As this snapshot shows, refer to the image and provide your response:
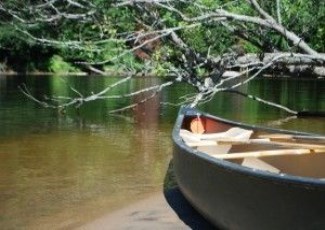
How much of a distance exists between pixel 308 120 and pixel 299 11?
6788 mm

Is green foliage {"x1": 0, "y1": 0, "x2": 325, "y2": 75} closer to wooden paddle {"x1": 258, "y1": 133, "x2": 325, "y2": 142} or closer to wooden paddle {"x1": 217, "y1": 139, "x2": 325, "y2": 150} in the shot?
wooden paddle {"x1": 258, "y1": 133, "x2": 325, "y2": 142}

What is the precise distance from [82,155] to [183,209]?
448cm

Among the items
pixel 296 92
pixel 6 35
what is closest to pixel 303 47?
pixel 296 92

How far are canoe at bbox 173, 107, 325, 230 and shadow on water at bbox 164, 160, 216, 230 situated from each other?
0.20 meters

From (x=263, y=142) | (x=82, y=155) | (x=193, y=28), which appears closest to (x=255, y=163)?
(x=263, y=142)

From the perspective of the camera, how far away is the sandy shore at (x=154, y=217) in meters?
6.50

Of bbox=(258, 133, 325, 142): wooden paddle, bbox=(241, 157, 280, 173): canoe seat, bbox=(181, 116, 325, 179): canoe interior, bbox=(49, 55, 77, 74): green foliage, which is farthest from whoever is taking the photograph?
bbox=(49, 55, 77, 74): green foliage

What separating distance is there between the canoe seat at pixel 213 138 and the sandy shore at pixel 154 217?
2.23ft

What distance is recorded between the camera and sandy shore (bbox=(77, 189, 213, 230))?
21.3 ft

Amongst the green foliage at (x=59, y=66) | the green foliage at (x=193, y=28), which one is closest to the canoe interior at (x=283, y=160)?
the green foliage at (x=193, y=28)

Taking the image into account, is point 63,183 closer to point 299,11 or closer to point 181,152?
point 181,152

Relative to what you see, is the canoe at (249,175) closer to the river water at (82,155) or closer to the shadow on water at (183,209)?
the shadow on water at (183,209)

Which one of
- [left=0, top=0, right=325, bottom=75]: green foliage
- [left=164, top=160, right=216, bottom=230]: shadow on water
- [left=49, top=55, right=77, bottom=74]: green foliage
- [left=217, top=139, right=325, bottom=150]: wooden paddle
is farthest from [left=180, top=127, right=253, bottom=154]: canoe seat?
[left=49, top=55, right=77, bottom=74]: green foliage

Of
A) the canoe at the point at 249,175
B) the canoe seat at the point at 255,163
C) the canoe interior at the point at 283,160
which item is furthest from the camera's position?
the canoe seat at the point at 255,163
